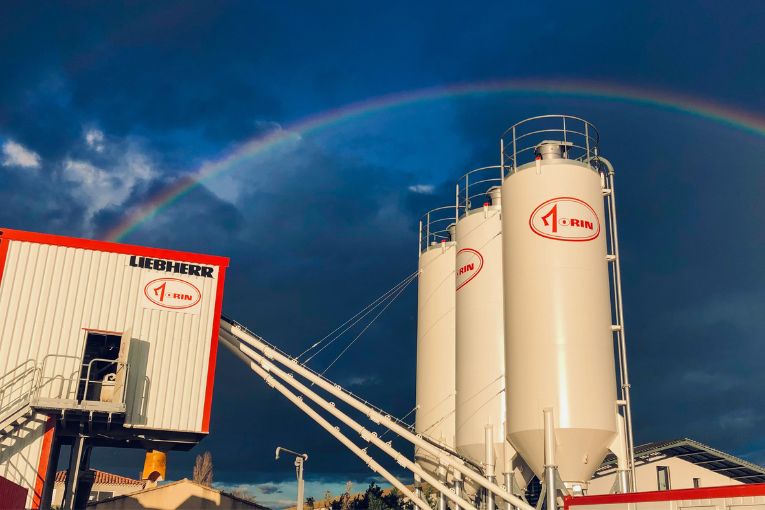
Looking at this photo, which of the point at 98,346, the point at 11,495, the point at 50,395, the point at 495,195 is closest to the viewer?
the point at 11,495

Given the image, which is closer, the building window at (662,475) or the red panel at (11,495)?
the red panel at (11,495)

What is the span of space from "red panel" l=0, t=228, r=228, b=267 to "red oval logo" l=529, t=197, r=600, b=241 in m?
13.8

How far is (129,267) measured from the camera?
105 feet

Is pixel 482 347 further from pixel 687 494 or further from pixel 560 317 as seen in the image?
pixel 687 494

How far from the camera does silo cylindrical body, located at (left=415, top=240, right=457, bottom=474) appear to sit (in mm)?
38406

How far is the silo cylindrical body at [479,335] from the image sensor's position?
1276 inches

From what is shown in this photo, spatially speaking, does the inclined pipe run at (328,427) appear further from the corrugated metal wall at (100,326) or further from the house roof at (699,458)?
the house roof at (699,458)

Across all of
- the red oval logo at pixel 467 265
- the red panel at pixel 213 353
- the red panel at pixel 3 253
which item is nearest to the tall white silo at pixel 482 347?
the red oval logo at pixel 467 265

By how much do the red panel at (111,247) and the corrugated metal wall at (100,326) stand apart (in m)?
0.21

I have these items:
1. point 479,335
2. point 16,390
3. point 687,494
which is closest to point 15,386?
point 16,390

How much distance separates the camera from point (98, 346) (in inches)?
1233

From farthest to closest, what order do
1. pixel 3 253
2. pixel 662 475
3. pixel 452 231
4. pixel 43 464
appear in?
pixel 662 475 → pixel 452 231 → pixel 3 253 → pixel 43 464

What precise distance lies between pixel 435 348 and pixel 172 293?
573 inches

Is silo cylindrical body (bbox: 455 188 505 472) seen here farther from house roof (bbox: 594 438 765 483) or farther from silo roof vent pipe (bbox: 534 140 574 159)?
house roof (bbox: 594 438 765 483)
